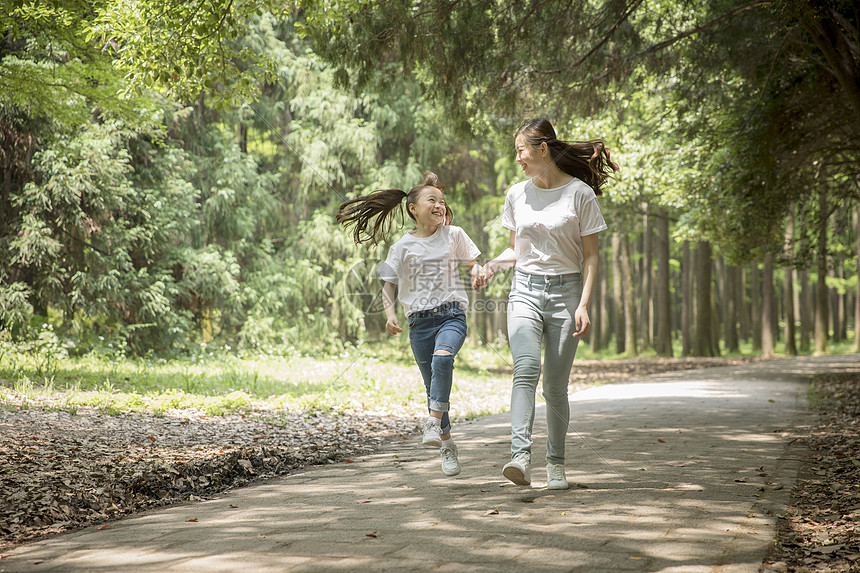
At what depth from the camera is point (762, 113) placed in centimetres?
1155

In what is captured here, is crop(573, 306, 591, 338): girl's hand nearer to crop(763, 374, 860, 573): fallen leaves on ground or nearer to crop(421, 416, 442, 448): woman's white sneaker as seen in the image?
crop(421, 416, 442, 448): woman's white sneaker

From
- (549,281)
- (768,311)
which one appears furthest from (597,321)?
(549,281)

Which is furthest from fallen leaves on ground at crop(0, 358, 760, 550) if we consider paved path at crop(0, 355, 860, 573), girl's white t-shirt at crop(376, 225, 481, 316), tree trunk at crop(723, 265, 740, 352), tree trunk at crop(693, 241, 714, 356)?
tree trunk at crop(723, 265, 740, 352)

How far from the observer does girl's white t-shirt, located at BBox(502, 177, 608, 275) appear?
462cm

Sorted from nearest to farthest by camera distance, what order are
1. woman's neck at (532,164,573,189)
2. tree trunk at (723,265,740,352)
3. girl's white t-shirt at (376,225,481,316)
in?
woman's neck at (532,164,573,189) → girl's white t-shirt at (376,225,481,316) → tree trunk at (723,265,740,352)

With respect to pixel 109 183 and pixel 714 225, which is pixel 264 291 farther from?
pixel 714 225

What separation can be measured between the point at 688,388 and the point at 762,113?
15.6 feet

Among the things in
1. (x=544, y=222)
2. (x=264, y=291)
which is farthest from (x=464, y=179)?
(x=544, y=222)

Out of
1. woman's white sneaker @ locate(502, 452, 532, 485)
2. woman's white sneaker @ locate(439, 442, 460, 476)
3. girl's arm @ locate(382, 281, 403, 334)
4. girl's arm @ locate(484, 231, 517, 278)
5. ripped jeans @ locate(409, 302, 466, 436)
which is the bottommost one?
woman's white sneaker @ locate(439, 442, 460, 476)

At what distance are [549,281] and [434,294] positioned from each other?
103cm

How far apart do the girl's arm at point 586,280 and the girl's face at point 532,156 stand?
0.54 m

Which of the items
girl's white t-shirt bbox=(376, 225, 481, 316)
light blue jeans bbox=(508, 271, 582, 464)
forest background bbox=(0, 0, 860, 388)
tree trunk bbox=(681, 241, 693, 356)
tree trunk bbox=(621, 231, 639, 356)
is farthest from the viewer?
tree trunk bbox=(621, 231, 639, 356)

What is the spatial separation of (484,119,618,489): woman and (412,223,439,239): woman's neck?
905mm

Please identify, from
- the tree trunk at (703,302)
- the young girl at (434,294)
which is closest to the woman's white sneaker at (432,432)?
the young girl at (434,294)
